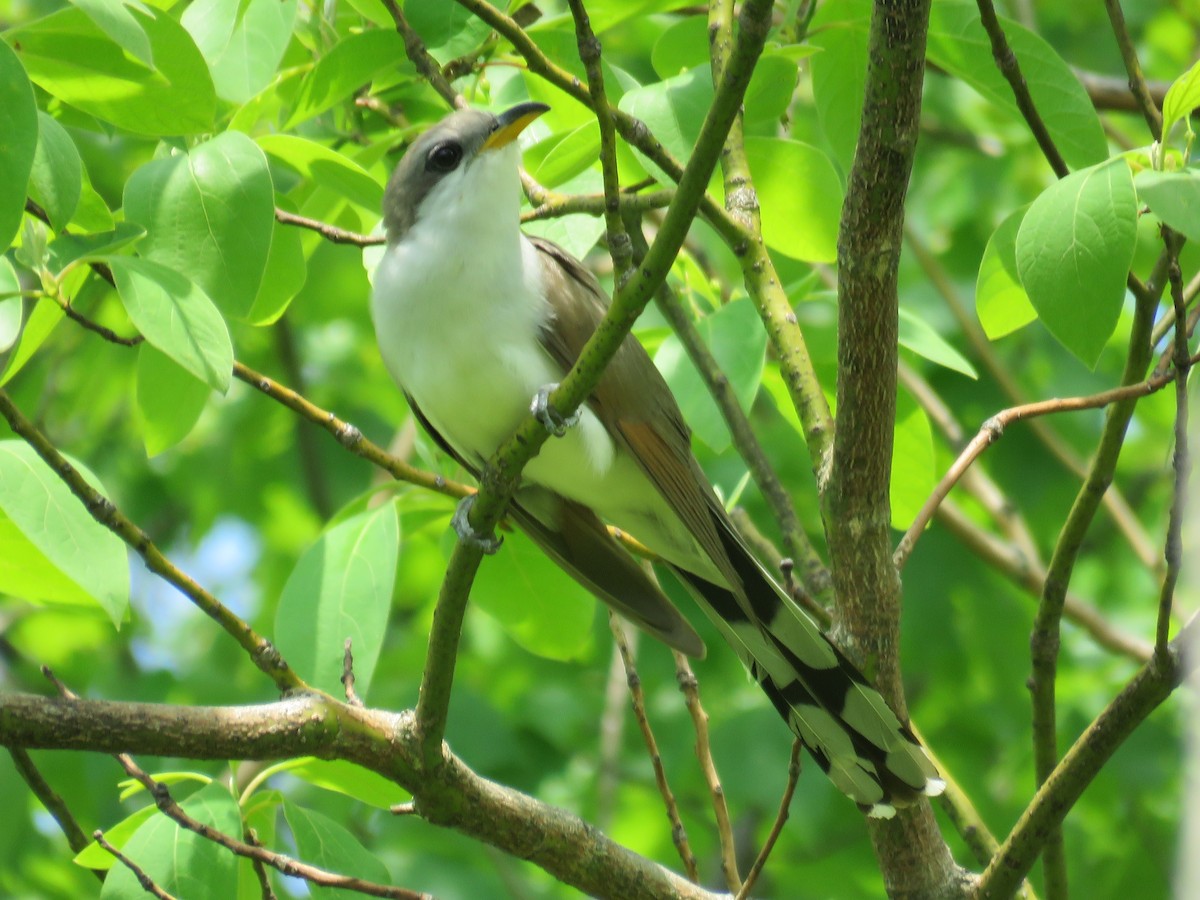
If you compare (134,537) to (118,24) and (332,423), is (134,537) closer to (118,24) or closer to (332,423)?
(332,423)

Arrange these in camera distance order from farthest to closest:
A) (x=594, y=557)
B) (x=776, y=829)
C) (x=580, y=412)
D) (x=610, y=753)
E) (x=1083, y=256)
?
(x=610, y=753) < (x=594, y=557) < (x=580, y=412) < (x=776, y=829) < (x=1083, y=256)

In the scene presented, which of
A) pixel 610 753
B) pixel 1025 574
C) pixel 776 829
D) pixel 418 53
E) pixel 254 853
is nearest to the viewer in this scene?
pixel 254 853

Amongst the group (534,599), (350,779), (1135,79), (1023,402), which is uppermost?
(1135,79)

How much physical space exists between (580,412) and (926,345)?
0.86m

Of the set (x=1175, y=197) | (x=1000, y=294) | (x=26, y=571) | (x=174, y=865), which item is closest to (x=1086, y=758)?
(x=1000, y=294)

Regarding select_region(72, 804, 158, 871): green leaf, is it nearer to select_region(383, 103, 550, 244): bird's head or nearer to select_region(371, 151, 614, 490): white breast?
select_region(371, 151, 614, 490): white breast

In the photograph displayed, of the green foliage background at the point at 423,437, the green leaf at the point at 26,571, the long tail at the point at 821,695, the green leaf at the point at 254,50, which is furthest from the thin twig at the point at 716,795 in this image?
the green leaf at the point at 254,50

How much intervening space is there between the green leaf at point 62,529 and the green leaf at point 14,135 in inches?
21.9

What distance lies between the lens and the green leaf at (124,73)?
2.52 metres

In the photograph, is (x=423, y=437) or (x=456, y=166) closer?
(x=456, y=166)

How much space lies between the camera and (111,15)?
2.16 metres

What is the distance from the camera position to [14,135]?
7.00ft

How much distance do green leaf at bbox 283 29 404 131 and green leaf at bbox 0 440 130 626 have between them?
1116mm

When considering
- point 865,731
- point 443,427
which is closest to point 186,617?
point 443,427
